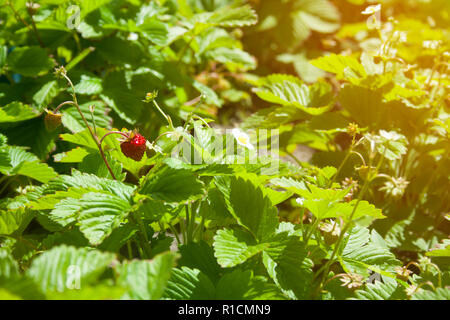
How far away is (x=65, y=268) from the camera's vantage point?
68cm

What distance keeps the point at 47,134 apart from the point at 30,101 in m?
0.16

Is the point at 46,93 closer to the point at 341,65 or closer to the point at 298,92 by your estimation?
the point at 298,92

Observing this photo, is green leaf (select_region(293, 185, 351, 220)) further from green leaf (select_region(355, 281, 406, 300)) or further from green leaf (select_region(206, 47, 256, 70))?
green leaf (select_region(206, 47, 256, 70))

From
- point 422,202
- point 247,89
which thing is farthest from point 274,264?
point 247,89

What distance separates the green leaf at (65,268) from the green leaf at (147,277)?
0.03 metres

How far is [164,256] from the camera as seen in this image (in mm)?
694

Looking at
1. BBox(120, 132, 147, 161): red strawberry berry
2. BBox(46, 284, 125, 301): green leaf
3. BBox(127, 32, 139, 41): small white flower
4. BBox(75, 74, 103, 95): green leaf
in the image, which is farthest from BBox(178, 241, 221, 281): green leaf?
BBox(127, 32, 139, 41): small white flower

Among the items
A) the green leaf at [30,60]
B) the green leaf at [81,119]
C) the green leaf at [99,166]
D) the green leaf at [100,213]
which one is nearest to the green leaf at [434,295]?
the green leaf at [100,213]

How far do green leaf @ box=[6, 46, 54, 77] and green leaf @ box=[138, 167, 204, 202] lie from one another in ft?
2.63

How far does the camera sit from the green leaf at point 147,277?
2.20 feet

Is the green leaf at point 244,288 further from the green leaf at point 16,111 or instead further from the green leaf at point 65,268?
the green leaf at point 16,111

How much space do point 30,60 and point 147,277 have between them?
110cm

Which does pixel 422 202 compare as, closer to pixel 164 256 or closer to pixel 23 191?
pixel 164 256

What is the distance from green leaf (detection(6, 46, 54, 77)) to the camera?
148 cm
